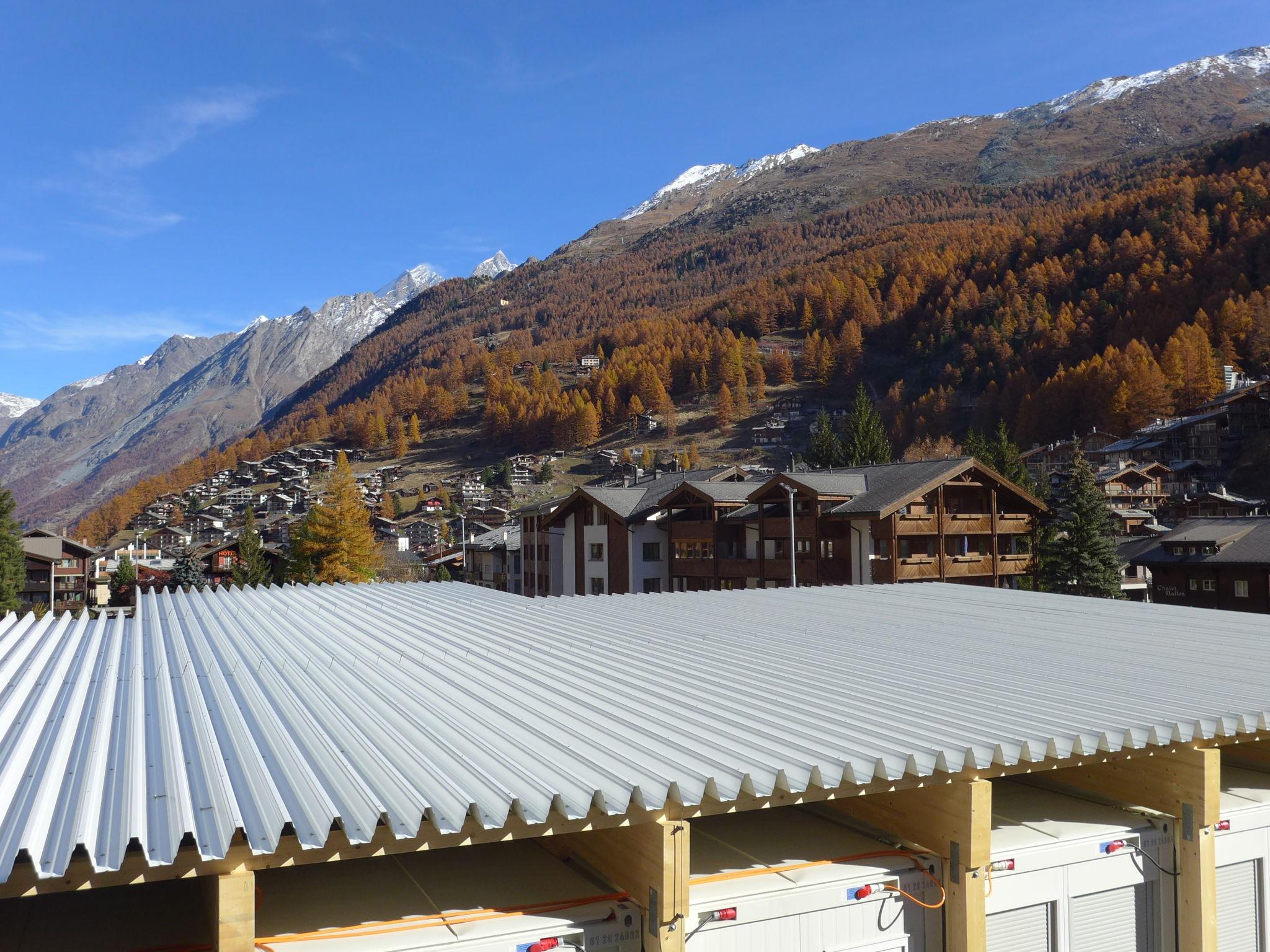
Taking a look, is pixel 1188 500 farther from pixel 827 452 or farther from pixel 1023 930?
pixel 1023 930

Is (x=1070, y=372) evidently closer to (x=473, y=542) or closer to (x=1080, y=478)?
(x=1080, y=478)

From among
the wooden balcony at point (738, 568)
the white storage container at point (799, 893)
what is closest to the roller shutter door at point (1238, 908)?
the white storage container at point (799, 893)

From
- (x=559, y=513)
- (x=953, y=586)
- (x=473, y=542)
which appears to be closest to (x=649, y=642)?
(x=953, y=586)

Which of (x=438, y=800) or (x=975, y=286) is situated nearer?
(x=438, y=800)

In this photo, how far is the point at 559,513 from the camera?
157 ft

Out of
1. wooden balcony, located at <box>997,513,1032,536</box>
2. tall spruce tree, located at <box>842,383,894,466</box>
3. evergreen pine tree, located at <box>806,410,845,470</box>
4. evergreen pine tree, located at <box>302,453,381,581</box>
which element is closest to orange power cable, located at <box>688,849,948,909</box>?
wooden balcony, located at <box>997,513,1032,536</box>

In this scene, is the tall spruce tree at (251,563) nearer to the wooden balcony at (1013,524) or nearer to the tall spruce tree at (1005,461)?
the wooden balcony at (1013,524)

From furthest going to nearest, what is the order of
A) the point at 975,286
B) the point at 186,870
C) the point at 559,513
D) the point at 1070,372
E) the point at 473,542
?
the point at 975,286
the point at 1070,372
the point at 473,542
the point at 559,513
the point at 186,870

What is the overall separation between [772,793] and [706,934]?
0.96 meters

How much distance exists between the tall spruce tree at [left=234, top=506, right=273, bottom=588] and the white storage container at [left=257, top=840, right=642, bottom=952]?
49.5 meters

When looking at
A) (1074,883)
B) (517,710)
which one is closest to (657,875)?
(517,710)

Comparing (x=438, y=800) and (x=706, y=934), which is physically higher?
(x=438, y=800)

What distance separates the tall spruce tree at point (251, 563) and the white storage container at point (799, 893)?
49921 mm

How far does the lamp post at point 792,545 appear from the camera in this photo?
1302 inches
